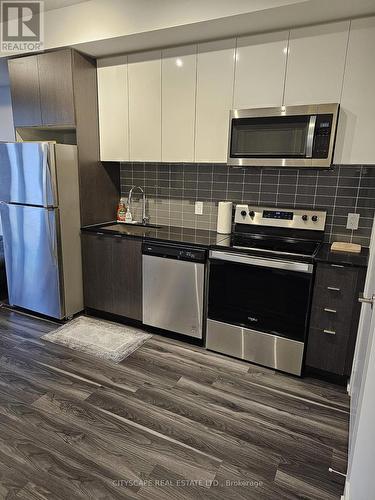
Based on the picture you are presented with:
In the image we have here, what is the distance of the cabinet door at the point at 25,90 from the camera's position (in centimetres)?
298

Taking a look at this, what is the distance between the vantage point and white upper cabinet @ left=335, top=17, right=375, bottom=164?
2.03m

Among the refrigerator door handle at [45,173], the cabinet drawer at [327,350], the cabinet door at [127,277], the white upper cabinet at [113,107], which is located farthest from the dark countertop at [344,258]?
the refrigerator door handle at [45,173]

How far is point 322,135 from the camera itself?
2.15 meters

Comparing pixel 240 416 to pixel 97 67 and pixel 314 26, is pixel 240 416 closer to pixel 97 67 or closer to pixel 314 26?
pixel 314 26

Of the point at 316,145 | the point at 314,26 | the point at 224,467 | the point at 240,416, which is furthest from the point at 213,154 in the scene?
the point at 224,467

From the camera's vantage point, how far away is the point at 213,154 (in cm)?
261

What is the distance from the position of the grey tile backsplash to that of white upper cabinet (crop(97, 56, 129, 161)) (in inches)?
14.1

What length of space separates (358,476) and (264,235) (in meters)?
1.87

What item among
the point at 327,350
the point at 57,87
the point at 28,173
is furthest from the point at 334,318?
the point at 57,87

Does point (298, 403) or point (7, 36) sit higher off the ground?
point (7, 36)

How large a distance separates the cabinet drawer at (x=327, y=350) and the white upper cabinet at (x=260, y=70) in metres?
1.71

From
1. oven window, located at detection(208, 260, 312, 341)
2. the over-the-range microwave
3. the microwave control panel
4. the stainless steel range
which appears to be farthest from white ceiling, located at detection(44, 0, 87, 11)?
oven window, located at detection(208, 260, 312, 341)

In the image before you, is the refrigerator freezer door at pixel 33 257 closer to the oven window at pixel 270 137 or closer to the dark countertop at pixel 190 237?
the dark countertop at pixel 190 237

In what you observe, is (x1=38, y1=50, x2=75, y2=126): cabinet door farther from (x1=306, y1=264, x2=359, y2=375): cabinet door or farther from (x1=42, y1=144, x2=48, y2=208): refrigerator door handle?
(x1=306, y1=264, x2=359, y2=375): cabinet door
